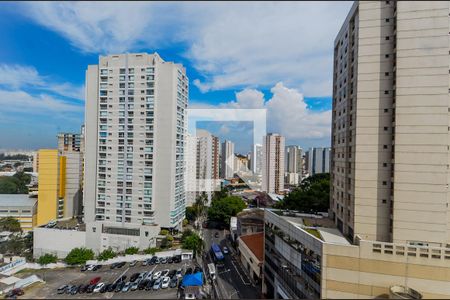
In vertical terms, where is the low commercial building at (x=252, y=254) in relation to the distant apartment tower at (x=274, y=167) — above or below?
below

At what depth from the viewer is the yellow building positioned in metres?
9.45

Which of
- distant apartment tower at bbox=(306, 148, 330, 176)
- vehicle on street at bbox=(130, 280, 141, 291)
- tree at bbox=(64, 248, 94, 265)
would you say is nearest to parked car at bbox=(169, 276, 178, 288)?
vehicle on street at bbox=(130, 280, 141, 291)

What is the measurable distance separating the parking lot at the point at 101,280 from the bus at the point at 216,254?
77cm

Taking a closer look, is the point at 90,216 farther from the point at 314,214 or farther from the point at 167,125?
the point at 314,214

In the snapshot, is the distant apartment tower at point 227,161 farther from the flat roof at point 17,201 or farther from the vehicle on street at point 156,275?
the flat roof at point 17,201

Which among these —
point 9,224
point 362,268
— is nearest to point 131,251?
point 9,224

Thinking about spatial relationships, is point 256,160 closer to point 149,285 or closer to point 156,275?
point 156,275

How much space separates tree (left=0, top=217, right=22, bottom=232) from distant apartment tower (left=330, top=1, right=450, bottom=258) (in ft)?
37.0

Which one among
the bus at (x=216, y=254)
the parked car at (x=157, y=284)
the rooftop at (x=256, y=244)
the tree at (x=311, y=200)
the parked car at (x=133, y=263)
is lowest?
the parked car at (x=133, y=263)

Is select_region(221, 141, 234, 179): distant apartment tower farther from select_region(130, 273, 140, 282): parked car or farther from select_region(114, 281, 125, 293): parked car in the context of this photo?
select_region(114, 281, 125, 293): parked car

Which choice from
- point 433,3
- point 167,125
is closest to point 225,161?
point 167,125

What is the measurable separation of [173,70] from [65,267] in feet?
21.4

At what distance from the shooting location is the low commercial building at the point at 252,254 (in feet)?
19.1

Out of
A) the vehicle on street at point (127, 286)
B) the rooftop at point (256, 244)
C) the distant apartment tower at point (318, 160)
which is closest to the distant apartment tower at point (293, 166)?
the distant apartment tower at point (318, 160)
